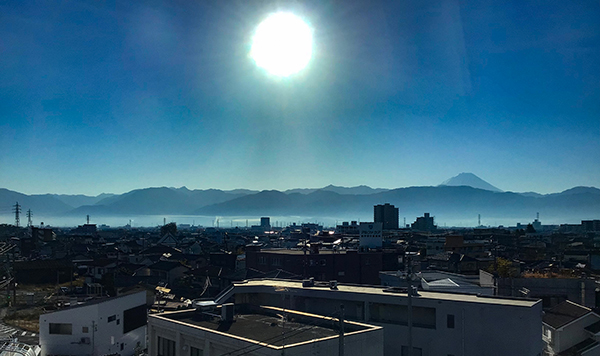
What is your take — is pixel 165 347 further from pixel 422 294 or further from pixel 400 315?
pixel 422 294

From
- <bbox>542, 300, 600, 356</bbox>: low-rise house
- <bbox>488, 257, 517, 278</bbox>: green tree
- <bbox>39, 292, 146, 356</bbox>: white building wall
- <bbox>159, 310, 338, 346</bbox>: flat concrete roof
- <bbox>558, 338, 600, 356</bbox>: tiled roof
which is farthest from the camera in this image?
<bbox>488, 257, 517, 278</bbox>: green tree

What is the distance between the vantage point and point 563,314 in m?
26.3

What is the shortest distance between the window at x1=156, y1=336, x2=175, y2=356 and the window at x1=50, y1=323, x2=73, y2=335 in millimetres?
10179

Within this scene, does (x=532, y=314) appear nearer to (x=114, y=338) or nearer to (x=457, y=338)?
(x=457, y=338)

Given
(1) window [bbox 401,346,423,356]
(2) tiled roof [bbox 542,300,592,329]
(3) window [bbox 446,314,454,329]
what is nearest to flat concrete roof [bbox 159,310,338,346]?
(1) window [bbox 401,346,423,356]

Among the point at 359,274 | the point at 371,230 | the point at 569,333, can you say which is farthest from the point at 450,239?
the point at 569,333

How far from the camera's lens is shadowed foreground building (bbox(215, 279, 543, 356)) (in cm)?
1639

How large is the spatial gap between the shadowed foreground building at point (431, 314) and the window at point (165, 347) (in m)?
4.36

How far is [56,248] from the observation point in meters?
83.8

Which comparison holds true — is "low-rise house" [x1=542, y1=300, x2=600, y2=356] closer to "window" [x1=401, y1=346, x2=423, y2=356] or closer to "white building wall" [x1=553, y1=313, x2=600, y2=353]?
"white building wall" [x1=553, y1=313, x2=600, y2=353]

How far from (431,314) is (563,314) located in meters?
13.4

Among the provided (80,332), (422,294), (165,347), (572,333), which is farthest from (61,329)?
(572,333)

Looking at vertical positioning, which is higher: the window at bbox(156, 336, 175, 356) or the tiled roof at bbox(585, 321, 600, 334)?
the window at bbox(156, 336, 175, 356)

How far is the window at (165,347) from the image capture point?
1596 cm
